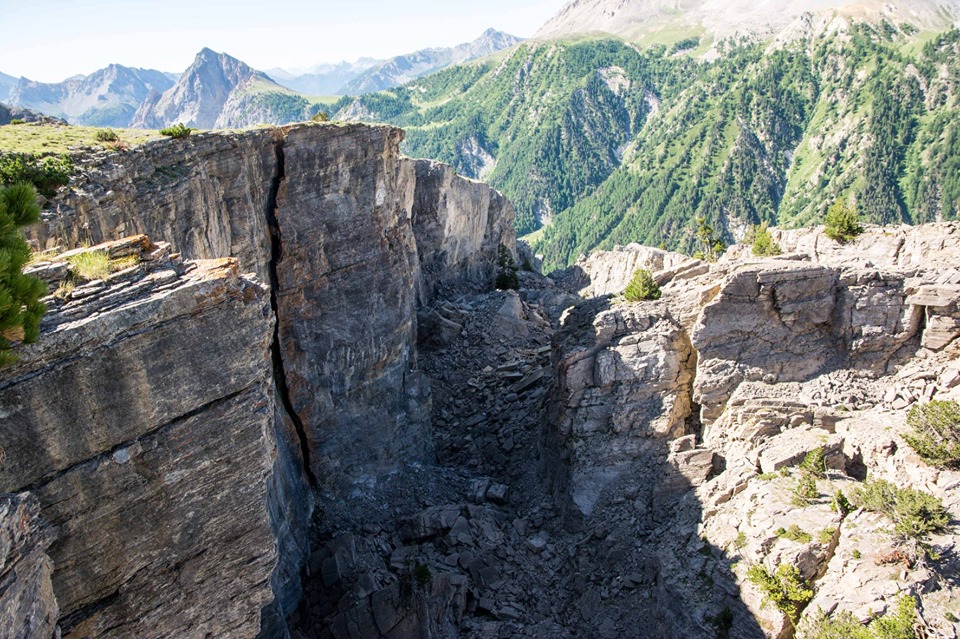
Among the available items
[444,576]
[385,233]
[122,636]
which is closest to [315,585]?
[444,576]

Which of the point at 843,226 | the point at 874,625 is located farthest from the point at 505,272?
the point at 874,625

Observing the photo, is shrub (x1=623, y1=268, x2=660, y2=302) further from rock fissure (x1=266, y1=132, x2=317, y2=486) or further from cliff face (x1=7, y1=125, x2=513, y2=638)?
cliff face (x1=7, y1=125, x2=513, y2=638)

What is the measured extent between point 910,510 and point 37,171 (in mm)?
36101

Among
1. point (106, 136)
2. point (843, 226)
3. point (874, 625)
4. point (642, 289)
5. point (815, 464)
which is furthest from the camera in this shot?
point (843, 226)

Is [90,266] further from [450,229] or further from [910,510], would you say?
[450,229]

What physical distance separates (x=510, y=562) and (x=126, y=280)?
26.6 meters

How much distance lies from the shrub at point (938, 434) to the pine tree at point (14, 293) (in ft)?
110

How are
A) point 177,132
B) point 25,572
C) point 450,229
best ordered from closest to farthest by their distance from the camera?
point 25,572 → point 177,132 → point 450,229

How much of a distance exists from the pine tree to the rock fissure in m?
19.8

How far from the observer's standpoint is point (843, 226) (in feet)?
162

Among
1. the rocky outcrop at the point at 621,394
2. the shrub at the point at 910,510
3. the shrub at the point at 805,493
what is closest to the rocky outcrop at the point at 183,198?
the rocky outcrop at the point at 621,394

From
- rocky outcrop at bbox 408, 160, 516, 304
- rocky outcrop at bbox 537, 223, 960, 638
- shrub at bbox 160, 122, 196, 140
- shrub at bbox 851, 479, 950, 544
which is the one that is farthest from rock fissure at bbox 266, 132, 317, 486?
shrub at bbox 851, 479, 950, 544

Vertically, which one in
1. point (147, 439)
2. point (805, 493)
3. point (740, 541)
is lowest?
point (740, 541)

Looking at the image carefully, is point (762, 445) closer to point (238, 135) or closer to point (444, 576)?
point (444, 576)
